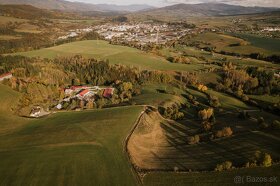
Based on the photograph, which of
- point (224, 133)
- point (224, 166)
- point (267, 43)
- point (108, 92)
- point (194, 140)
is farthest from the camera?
point (267, 43)

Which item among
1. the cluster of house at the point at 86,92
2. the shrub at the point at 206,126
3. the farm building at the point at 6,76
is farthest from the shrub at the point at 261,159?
the farm building at the point at 6,76

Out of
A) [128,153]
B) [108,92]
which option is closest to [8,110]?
[108,92]

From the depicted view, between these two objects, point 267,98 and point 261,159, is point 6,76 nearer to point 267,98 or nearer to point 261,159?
point 261,159

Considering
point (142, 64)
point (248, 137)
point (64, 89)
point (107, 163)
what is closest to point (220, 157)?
point (248, 137)

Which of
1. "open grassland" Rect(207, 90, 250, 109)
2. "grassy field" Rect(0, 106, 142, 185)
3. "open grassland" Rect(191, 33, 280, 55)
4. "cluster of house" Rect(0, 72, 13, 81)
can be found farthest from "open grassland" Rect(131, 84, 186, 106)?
"open grassland" Rect(191, 33, 280, 55)

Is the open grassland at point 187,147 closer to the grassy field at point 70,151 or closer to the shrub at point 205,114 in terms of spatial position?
the shrub at point 205,114

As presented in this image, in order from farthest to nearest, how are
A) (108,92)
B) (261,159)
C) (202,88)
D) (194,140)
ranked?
1. (202,88)
2. (108,92)
3. (194,140)
4. (261,159)
